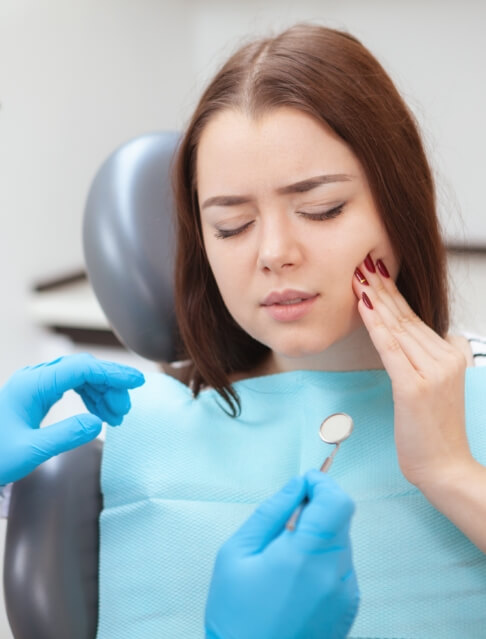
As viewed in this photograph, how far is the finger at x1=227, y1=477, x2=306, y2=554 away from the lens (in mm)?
684

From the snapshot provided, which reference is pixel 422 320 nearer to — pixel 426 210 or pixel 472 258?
pixel 426 210

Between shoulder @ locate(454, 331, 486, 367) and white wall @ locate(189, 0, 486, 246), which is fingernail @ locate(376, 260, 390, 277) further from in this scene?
white wall @ locate(189, 0, 486, 246)

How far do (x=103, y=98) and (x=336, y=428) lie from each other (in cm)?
185

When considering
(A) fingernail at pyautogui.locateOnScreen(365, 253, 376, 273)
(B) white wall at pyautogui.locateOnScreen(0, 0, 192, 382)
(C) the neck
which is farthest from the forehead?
(B) white wall at pyautogui.locateOnScreen(0, 0, 192, 382)

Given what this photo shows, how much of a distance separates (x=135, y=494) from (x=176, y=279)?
316mm

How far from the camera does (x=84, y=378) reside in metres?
0.93

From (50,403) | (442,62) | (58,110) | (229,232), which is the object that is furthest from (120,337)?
(442,62)

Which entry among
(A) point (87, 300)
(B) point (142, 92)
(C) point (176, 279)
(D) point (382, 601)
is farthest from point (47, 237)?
(D) point (382, 601)

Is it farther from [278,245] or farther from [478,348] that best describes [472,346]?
[278,245]

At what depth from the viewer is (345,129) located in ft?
2.71

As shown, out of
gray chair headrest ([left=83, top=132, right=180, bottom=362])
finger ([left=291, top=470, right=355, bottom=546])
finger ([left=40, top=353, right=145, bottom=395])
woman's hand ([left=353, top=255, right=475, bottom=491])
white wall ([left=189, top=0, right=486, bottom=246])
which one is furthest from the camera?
white wall ([left=189, top=0, right=486, bottom=246])

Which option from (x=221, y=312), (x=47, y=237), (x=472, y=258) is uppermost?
(x=221, y=312)

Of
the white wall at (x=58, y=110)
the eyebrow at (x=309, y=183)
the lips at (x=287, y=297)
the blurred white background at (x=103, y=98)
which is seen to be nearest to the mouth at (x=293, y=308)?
the lips at (x=287, y=297)

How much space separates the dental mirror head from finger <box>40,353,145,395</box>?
0.87 ft
